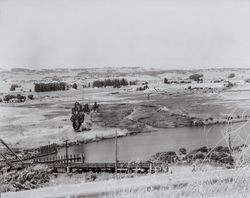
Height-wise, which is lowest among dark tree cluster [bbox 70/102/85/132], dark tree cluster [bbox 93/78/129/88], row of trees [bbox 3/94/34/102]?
dark tree cluster [bbox 70/102/85/132]

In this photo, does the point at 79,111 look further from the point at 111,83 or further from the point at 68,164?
the point at 68,164

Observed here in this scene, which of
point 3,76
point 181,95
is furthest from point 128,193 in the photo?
point 181,95

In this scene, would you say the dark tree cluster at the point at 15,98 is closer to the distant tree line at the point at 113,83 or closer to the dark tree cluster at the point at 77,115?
the dark tree cluster at the point at 77,115

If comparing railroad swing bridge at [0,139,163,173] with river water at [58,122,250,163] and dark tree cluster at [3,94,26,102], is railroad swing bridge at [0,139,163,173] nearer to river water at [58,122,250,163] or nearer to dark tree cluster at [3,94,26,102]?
river water at [58,122,250,163]

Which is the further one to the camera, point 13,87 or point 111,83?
point 111,83

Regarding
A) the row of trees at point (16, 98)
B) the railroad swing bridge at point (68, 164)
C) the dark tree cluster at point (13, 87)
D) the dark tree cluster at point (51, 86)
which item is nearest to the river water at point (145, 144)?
the railroad swing bridge at point (68, 164)

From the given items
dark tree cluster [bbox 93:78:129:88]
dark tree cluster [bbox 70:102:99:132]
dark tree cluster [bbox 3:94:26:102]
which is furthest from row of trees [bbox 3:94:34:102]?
dark tree cluster [bbox 93:78:129:88]

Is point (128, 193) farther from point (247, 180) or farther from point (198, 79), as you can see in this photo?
point (198, 79)

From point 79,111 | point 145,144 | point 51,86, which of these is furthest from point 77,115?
point 145,144
